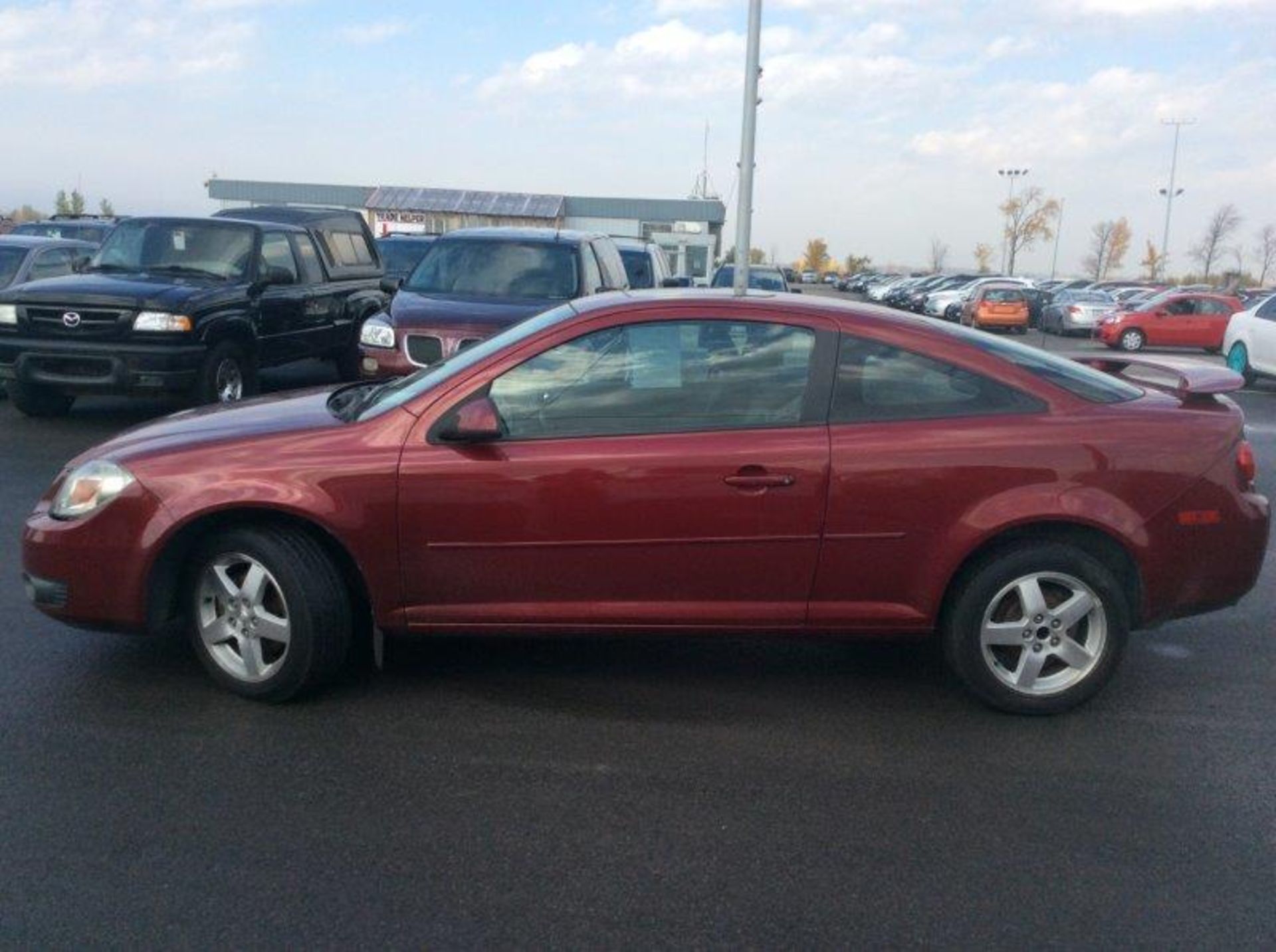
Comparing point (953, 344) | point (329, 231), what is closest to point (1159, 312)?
point (329, 231)

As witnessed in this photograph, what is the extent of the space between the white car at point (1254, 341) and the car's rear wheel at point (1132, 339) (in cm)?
1221

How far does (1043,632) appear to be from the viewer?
15.7 feet

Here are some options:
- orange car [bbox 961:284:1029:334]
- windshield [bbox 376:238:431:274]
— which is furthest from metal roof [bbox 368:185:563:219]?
windshield [bbox 376:238:431:274]

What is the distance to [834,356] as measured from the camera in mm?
4777

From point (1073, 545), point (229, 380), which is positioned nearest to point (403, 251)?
point (229, 380)

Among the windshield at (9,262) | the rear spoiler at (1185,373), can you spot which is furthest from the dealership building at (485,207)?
the rear spoiler at (1185,373)

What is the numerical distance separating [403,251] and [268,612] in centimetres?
1550

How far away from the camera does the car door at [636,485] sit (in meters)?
4.61

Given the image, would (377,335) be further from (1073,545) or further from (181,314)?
(1073,545)

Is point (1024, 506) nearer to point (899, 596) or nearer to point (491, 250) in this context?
point (899, 596)

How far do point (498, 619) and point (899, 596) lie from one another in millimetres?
1479

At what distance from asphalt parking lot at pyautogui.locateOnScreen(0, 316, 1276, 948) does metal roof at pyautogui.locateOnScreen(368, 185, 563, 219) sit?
57701 millimetres

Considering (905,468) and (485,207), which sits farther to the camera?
(485,207)

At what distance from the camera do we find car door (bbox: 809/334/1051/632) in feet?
15.2
